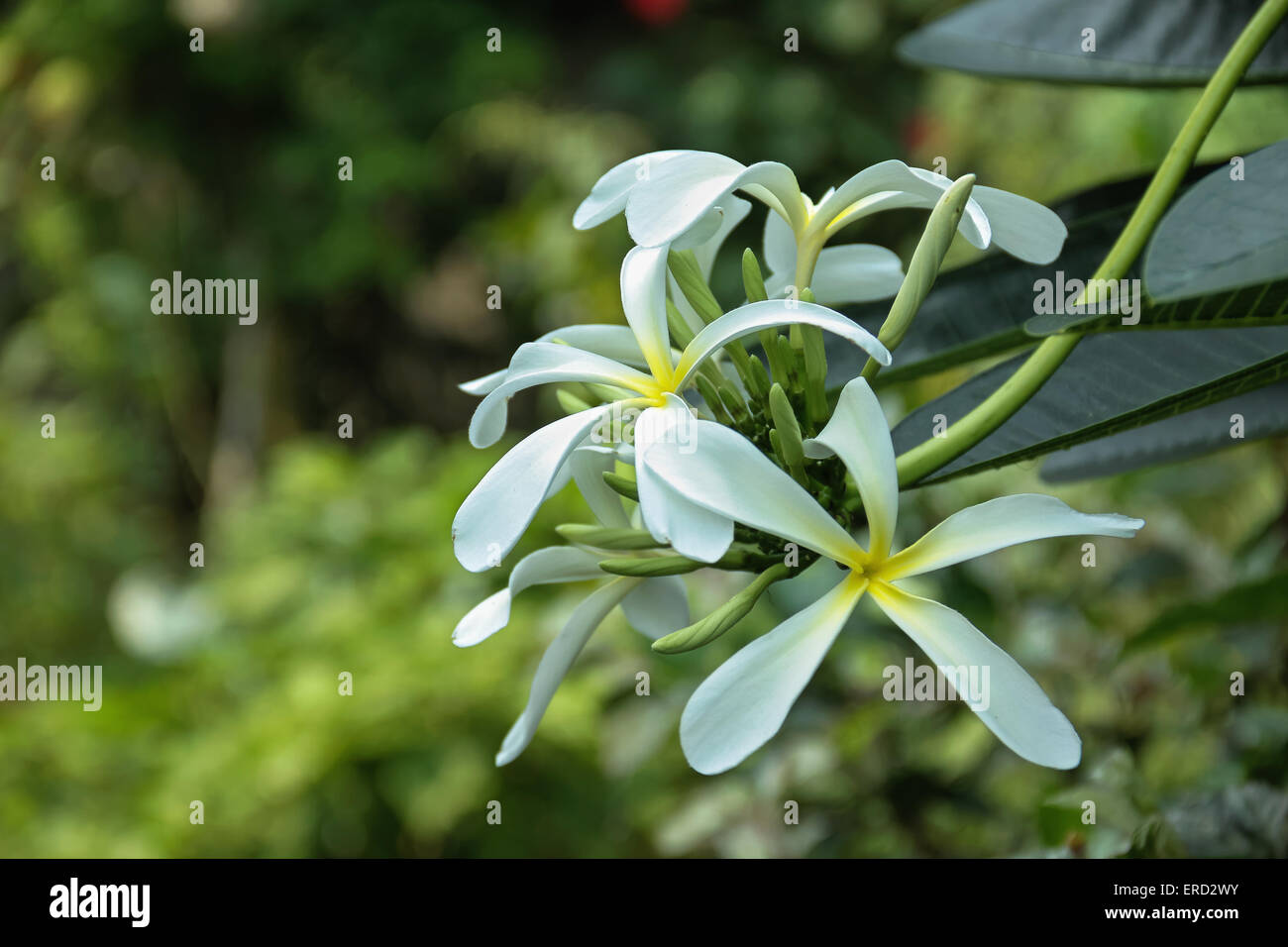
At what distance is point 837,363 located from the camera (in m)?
0.50

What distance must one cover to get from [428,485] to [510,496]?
82.8 inches

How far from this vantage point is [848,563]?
34cm

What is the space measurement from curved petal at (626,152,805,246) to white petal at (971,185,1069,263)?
0.09 meters

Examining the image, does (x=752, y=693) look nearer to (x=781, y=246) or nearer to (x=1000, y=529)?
(x=1000, y=529)

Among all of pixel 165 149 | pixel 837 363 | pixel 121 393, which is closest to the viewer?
pixel 837 363

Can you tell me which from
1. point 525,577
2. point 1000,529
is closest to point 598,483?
point 525,577

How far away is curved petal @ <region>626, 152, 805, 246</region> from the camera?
1.07ft

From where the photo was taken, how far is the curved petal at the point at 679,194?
0.33 meters

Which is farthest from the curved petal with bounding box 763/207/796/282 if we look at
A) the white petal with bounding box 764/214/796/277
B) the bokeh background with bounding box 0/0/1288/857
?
the bokeh background with bounding box 0/0/1288/857

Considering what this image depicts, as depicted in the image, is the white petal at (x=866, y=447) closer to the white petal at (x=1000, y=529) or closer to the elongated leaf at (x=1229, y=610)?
the white petal at (x=1000, y=529)

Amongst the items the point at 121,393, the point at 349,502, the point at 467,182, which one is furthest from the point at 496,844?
the point at 121,393

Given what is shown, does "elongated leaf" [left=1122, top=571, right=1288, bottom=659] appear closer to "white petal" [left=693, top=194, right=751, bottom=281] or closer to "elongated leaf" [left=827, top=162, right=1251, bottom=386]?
"elongated leaf" [left=827, top=162, right=1251, bottom=386]

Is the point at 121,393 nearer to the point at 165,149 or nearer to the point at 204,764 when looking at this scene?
the point at 165,149

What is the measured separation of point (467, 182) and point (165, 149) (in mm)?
922
